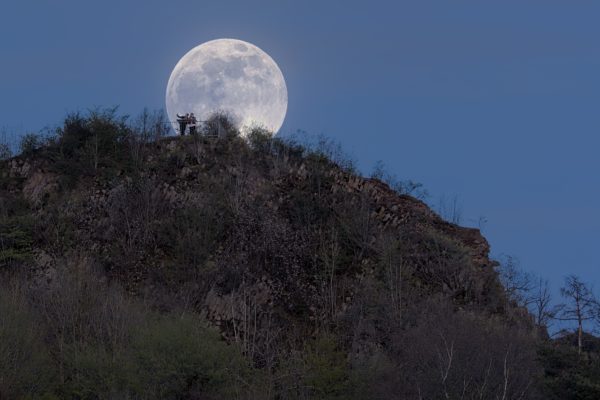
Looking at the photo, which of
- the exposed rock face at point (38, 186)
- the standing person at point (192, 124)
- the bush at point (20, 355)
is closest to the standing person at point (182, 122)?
the standing person at point (192, 124)

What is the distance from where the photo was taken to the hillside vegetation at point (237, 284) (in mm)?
33688

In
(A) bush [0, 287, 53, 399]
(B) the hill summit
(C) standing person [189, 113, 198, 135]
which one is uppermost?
(C) standing person [189, 113, 198, 135]

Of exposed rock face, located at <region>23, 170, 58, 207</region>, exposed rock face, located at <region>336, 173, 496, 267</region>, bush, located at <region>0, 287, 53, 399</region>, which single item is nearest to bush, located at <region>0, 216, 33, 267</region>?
exposed rock face, located at <region>23, 170, 58, 207</region>

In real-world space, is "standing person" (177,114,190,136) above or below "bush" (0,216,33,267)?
above

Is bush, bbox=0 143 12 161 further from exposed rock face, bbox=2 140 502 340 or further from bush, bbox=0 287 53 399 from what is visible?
bush, bbox=0 287 53 399

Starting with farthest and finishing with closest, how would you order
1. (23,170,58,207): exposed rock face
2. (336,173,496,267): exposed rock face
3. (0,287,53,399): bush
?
(23,170,58,207): exposed rock face < (336,173,496,267): exposed rock face < (0,287,53,399): bush

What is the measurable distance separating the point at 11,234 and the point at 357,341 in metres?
16.4

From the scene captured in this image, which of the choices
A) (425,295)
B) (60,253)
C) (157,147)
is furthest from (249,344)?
(157,147)

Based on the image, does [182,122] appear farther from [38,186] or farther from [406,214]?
[406,214]

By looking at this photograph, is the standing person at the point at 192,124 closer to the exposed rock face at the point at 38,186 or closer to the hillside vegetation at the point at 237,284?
the hillside vegetation at the point at 237,284

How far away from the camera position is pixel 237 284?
4338 centimetres

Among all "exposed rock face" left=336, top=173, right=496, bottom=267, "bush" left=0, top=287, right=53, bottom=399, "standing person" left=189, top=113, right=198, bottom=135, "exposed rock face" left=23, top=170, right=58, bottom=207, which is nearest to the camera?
"bush" left=0, top=287, right=53, bottom=399

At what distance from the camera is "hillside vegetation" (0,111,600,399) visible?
33688mm

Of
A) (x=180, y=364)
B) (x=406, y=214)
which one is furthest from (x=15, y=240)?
(x=406, y=214)
